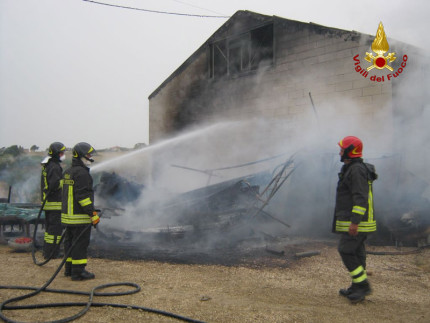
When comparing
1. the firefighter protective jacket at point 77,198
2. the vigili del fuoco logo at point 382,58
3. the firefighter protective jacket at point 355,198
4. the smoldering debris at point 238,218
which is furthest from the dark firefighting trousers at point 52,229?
the vigili del fuoco logo at point 382,58

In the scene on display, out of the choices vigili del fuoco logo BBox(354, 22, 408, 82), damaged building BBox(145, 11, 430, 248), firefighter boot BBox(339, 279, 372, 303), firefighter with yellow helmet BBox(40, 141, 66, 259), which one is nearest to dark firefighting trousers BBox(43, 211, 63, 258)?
firefighter with yellow helmet BBox(40, 141, 66, 259)

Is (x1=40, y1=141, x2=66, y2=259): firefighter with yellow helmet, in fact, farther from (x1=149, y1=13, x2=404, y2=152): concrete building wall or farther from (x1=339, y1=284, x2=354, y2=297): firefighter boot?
(x1=149, y1=13, x2=404, y2=152): concrete building wall

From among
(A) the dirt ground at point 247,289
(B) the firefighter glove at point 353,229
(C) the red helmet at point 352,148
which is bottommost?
(A) the dirt ground at point 247,289

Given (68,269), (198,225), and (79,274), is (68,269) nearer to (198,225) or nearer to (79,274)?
(79,274)

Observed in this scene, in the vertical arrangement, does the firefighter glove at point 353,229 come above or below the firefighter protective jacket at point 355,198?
below

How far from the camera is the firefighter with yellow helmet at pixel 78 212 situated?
178 inches

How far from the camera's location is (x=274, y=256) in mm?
5801

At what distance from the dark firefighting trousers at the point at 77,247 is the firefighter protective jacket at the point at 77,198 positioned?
0.38 ft

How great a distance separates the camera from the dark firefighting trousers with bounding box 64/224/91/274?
14.8ft

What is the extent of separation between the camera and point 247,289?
161 inches

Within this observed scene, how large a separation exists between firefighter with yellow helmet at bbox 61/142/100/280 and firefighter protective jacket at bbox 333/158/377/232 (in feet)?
9.88

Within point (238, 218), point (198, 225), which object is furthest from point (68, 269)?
point (238, 218)

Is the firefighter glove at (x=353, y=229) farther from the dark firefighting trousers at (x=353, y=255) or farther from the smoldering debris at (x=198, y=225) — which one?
the smoldering debris at (x=198, y=225)

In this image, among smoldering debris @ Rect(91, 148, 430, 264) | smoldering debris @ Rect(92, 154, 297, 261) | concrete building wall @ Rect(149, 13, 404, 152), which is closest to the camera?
smoldering debris @ Rect(91, 148, 430, 264)
